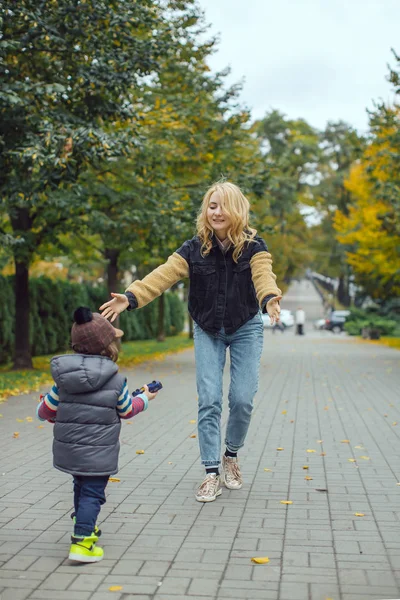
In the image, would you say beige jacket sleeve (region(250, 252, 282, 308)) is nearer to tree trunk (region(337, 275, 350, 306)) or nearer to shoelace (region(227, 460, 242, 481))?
shoelace (region(227, 460, 242, 481))

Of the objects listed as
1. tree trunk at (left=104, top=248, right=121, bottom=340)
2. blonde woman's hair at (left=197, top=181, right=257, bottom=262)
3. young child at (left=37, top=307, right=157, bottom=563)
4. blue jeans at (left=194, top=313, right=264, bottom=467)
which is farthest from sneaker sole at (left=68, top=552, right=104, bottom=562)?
tree trunk at (left=104, top=248, right=121, bottom=340)

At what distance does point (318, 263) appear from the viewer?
76500 mm

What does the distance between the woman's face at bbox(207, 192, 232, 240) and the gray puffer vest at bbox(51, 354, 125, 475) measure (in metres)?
1.64

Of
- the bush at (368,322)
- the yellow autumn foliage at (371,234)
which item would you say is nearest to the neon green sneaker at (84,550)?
the yellow autumn foliage at (371,234)

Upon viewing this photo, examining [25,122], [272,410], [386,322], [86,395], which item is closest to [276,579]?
[86,395]

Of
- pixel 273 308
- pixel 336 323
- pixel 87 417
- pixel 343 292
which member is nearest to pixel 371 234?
pixel 336 323

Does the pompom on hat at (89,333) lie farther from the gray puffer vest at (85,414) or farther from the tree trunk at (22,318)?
the tree trunk at (22,318)

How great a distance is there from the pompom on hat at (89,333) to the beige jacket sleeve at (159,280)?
0.95 m

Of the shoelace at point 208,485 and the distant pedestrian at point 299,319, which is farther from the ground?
the shoelace at point 208,485

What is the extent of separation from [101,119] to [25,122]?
8.17 feet

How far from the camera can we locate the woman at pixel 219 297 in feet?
17.7

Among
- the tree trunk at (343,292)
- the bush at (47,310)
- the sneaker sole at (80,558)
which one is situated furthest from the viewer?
the tree trunk at (343,292)

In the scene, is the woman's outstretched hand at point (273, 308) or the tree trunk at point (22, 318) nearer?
the woman's outstretched hand at point (273, 308)

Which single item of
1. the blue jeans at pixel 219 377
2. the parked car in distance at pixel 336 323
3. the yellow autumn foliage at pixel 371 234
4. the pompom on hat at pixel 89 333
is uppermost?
the yellow autumn foliage at pixel 371 234
